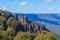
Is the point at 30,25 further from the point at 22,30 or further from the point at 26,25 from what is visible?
the point at 22,30

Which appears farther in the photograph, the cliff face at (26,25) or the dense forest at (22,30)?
the cliff face at (26,25)

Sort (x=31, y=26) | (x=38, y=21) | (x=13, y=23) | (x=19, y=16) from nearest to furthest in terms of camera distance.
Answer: (x=13, y=23)
(x=31, y=26)
(x=19, y=16)
(x=38, y=21)

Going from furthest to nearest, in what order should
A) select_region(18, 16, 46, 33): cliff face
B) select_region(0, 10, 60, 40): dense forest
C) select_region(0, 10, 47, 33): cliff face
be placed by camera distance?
1. select_region(18, 16, 46, 33): cliff face
2. select_region(0, 10, 47, 33): cliff face
3. select_region(0, 10, 60, 40): dense forest

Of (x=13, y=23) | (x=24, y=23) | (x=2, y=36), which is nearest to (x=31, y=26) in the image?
(x=24, y=23)

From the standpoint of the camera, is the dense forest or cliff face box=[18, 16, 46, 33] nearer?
the dense forest

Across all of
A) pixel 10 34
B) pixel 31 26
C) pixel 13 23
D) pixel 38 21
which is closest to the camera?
pixel 10 34

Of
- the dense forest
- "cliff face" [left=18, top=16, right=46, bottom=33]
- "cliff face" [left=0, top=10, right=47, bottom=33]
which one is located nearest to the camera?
the dense forest

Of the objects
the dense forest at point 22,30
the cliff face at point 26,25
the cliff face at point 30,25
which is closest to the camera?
the dense forest at point 22,30

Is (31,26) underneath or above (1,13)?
underneath

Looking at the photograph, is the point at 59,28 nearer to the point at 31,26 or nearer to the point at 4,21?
the point at 31,26
